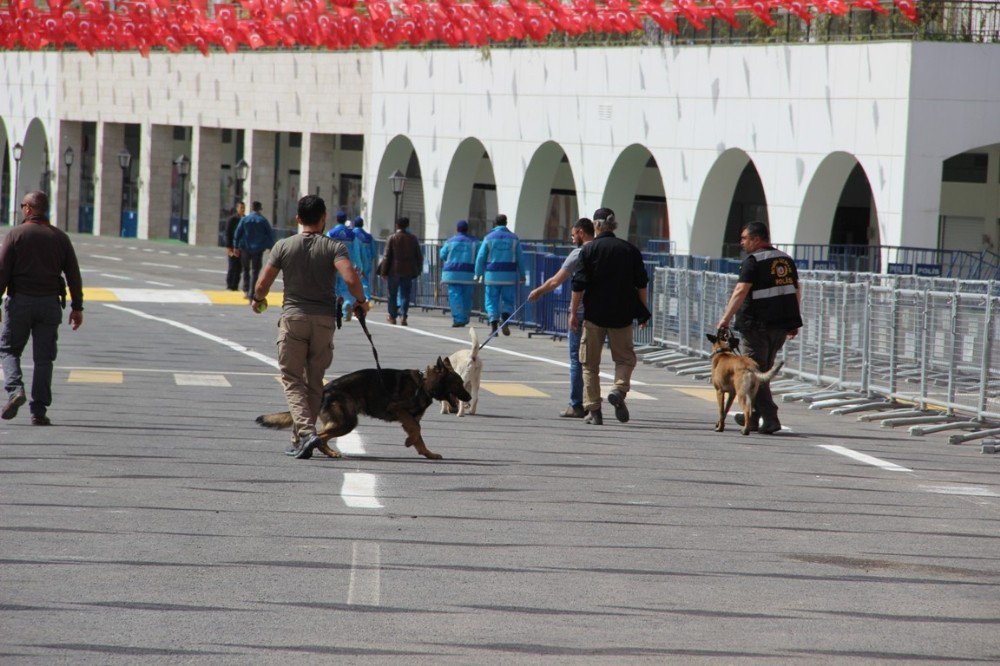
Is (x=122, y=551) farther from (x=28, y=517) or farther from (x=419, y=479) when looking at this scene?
(x=419, y=479)

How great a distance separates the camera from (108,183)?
221ft

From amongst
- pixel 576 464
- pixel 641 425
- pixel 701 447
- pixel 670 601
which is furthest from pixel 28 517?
pixel 641 425

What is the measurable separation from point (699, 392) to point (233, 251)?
54.6 feet

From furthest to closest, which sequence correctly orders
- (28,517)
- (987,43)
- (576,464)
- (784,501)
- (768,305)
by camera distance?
(987,43)
(768,305)
(576,464)
(784,501)
(28,517)

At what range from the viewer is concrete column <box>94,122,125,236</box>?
6694 centimetres

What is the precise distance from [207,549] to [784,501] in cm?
395

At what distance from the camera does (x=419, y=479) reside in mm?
11000

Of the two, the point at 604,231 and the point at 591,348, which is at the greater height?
the point at 604,231

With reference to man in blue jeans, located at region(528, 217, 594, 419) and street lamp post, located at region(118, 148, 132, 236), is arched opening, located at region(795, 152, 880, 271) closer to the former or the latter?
man in blue jeans, located at region(528, 217, 594, 419)

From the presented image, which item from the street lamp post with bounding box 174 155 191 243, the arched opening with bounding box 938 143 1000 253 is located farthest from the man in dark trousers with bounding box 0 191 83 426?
the street lamp post with bounding box 174 155 191 243

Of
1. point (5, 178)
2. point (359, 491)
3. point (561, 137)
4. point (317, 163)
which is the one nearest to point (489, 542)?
point (359, 491)

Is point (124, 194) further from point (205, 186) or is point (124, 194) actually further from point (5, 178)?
point (5, 178)

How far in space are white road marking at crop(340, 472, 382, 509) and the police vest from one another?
5.16m

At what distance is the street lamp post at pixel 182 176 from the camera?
62959 millimetres
